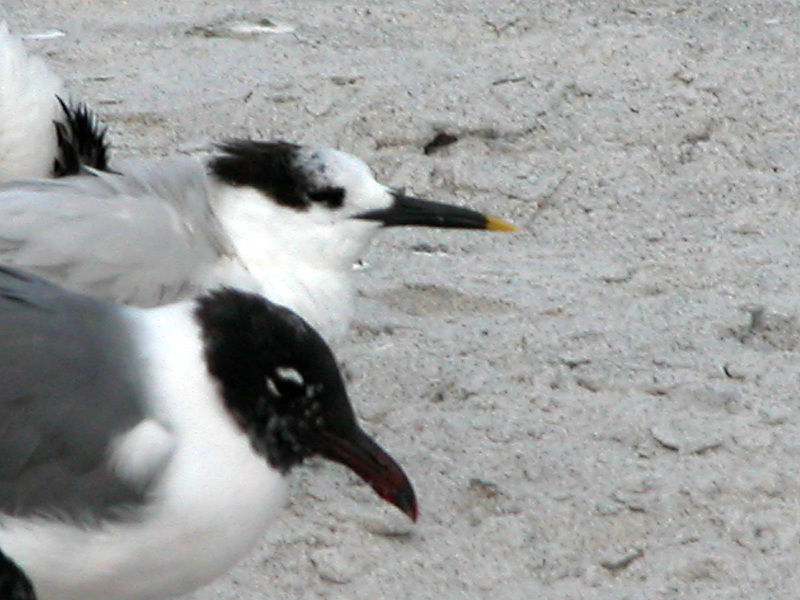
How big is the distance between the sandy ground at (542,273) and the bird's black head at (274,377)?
1.84 ft

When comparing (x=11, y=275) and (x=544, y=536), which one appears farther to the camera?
(x=544, y=536)

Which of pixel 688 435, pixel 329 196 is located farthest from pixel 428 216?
pixel 688 435

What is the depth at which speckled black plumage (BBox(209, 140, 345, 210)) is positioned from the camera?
163 inches

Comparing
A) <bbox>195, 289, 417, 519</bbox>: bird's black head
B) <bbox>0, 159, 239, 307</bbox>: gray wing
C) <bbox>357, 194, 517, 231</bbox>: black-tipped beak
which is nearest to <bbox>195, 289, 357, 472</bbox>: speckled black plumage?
<bbox>195, 289, 417, 519</bbox>: bird's black head

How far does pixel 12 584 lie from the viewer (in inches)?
96.8

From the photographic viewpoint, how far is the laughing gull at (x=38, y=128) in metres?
4.20

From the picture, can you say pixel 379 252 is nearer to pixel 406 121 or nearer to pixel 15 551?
pixel 406 121

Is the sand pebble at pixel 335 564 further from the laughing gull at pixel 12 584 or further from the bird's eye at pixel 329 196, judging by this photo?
the laughing gull at pixel 12 584

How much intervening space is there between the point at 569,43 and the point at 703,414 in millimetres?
1655

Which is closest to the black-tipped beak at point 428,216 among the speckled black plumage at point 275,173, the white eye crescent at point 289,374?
the speckled black plumage at point 275,173

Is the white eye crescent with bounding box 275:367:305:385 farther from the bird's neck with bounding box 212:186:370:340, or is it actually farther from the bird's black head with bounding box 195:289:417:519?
the bird's neck with bounding box 212:186:370:340

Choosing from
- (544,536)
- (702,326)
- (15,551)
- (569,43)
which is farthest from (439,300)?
(15,551)

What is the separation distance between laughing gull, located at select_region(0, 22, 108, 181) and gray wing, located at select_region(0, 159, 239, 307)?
213mm

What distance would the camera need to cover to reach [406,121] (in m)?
5.13
